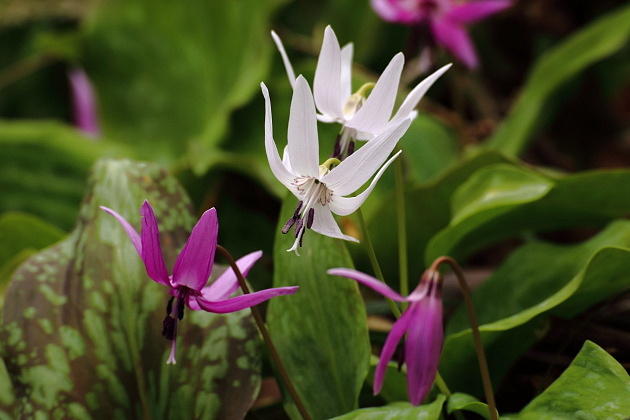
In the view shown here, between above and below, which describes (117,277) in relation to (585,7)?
below

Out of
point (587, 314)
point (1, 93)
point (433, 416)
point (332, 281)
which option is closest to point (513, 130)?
point (587, 314)

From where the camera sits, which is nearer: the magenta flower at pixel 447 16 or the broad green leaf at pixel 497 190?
the broad green leaf at pixel 497 190

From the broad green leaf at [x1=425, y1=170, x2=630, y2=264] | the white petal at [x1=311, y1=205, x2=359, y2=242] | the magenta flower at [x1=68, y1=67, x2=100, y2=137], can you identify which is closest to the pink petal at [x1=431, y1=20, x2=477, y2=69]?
the broad green leaf at [x1=425, y1=170, x2=630, y2=264]

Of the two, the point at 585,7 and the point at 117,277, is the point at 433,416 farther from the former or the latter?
the point at 585,7

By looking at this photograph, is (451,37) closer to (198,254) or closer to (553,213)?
(553,213)

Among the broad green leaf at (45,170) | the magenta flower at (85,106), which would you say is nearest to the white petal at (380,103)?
the broad green leaf at (45,170)

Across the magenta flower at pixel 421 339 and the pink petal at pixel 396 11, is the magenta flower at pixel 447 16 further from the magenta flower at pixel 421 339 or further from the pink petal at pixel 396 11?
the magenta flower at pixel 421 339
